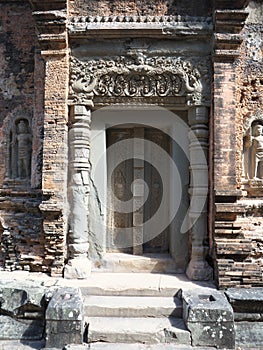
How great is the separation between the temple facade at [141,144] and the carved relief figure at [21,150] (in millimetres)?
39

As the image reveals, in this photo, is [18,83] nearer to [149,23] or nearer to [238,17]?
[149,23]

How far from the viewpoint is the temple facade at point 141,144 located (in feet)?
18.7

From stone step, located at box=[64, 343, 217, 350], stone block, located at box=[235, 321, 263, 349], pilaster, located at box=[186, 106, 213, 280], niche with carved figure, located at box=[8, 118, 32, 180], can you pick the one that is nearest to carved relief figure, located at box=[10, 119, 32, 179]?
niche with carved figure, located at box=[8, 118, 32, 180]

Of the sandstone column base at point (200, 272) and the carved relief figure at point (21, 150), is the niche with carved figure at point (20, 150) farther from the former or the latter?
the sandstone column base at point (200, 272)

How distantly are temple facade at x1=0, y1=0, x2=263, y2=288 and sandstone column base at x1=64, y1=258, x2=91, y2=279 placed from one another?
2cm

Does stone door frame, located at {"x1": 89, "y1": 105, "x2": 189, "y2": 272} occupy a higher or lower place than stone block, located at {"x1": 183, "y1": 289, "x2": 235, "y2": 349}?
higher

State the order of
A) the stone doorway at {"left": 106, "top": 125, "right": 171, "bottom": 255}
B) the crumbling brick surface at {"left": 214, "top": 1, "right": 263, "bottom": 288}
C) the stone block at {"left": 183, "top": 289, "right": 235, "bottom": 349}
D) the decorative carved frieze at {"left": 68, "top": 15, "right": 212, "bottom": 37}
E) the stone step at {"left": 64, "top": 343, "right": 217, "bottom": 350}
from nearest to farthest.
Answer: the stone step at {"left": 64, "top": 343, "right": 217, "bottom": 350} → the stone block at {"left": 183, "top": 289, "right": 235, "bottom": 349} → the crumbling brick surface at {"left": 214, "top": 1, "right": 263, "bottom": 288} → the decorative carved frieze at {"left": 68, "top": 15, "right": 212, "bottom": 37} → the stone doorway at {"left": 106, "top": 125, "right": 171, "bottom": 255}

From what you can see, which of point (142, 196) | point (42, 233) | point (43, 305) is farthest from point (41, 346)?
point (142, 196)

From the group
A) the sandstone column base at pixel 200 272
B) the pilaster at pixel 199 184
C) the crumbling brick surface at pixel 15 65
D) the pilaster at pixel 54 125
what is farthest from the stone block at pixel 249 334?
the crumbling brick surface at pixel 15 65

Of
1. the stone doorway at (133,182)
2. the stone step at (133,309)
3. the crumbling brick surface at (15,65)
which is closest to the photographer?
the stone step at (133,309)

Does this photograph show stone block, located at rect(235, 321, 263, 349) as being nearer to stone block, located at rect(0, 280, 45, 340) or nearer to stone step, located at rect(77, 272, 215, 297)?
stone step, located at rect(77, 272, 215, 297)

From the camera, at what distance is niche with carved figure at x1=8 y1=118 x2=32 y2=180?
655 centimetres

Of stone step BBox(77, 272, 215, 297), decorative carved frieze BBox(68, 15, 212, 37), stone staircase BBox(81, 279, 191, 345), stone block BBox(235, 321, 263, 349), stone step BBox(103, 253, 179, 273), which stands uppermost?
decorative carved frieze BBox(68, 15, 212, 37)

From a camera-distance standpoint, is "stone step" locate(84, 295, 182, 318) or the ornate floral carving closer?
"stone step" locate(84, 295, 182, 318)
